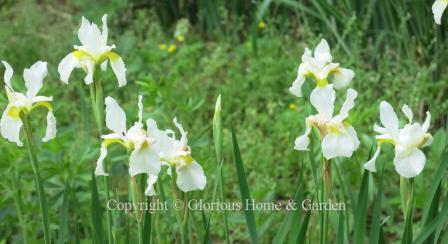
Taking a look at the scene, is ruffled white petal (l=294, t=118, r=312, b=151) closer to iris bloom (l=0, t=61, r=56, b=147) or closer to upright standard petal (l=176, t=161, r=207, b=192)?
upright standard petal (l=176, t=161, r=207, b=192)

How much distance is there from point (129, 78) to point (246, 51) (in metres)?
0.63

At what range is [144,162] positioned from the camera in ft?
4.39

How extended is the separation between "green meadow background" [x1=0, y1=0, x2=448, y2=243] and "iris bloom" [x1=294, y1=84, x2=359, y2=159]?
0.09m

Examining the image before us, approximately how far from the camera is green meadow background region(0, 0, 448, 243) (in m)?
2.22

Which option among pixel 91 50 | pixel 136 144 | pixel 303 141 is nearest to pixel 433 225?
pixel 303 141

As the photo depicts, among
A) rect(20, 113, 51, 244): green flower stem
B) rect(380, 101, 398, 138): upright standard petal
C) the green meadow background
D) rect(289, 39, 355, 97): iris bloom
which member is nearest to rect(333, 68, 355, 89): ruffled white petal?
rect(289, 39, 355, 97): iris bloom

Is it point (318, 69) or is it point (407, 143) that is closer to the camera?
point (407, 143)

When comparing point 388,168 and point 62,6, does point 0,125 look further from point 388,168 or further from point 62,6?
point 62,6

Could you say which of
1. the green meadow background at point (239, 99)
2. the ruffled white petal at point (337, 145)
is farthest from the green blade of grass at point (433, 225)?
the ruffled white petal at point (337, 145)

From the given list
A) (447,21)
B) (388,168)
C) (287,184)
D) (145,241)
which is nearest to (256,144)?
(287,184)

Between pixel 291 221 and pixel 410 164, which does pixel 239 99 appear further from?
pixel 410 164

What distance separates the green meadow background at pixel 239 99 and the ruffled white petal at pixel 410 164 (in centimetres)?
15

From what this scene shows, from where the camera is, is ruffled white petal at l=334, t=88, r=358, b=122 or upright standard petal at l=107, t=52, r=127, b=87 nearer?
ruffled white petal at l=334, t=88, r=358, b=122

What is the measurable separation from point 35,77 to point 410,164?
0.72 meters
